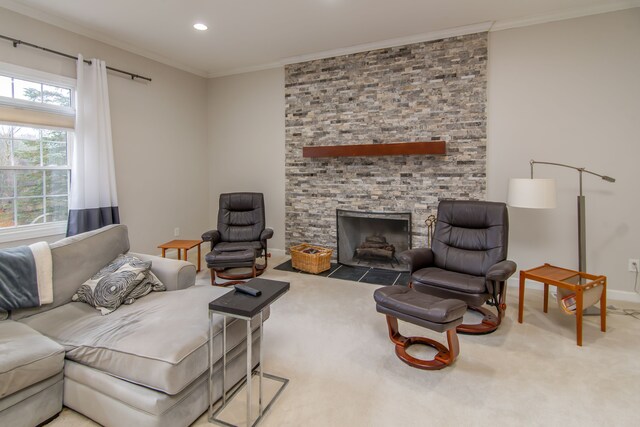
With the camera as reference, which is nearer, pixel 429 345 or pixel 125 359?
pixel 125 359

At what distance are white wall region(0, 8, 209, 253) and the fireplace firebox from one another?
7.92ft

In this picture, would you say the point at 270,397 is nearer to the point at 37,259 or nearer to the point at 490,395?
the point at 490,395

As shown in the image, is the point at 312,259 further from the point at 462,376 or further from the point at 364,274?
the point at 462,376

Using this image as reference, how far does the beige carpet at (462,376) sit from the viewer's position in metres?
1.82

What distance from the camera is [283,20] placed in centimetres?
364

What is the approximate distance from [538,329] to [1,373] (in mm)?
3452

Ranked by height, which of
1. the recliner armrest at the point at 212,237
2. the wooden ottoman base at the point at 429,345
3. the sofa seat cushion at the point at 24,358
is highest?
the recliner armrest at the point at 212,237

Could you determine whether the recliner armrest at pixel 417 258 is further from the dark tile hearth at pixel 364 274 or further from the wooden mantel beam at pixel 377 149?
the wooden mantel beam at pixel 377 149

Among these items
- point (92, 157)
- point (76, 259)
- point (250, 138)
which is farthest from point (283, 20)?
point (76, 259)

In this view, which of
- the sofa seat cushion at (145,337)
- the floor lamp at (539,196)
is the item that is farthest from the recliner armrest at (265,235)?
the floor lamp at (539,196)

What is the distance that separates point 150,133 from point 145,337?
363cm

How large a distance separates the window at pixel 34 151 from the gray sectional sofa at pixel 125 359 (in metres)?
1.69

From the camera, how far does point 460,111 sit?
13.1 ft

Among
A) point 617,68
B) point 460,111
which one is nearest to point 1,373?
point 460,111
